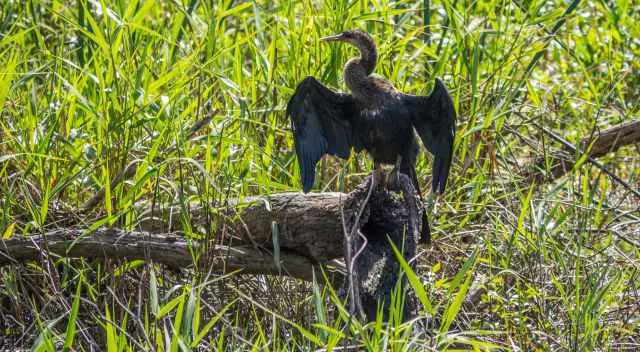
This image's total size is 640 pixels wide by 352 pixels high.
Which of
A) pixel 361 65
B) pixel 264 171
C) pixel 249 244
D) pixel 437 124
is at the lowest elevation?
pixel 249 244

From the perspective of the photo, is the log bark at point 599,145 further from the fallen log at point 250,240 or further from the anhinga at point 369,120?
the fallen log at point 250,240

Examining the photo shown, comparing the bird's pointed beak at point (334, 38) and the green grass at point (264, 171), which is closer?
the green grass at point (264, 171)

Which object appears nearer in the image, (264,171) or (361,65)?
(264,171)

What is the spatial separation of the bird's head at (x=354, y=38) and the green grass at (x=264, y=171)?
99mm

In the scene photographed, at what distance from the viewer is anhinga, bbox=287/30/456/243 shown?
3830mm

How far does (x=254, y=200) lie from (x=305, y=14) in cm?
103

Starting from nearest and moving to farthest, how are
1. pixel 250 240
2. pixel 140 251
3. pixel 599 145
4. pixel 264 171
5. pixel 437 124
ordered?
1. pixel 140 251
2. pixel 250 240
3. pixel 264 171
4. pixel 437 124
5. pixel 599 145

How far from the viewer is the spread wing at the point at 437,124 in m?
3.77

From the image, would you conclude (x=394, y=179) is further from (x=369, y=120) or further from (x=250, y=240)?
(x=250, y=240)

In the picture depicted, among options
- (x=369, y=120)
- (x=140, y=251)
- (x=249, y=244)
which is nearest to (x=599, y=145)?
(x=369, y=120)

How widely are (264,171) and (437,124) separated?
67 centimetres

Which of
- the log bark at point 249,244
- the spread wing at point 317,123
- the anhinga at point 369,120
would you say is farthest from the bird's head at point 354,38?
the log bark at point 249,244

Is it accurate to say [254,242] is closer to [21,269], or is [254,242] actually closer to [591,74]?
[21,269]

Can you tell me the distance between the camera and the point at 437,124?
12.9 feet
